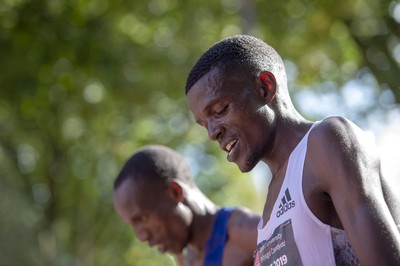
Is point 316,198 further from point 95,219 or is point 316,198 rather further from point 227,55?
point 95,219

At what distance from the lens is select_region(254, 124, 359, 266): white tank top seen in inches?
118

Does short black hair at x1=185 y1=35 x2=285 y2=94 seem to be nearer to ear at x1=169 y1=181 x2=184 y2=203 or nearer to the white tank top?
the white tank top

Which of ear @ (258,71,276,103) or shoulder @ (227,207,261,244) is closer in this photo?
ear @ (258,71,276,103)

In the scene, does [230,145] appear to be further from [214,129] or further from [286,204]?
[286,204]

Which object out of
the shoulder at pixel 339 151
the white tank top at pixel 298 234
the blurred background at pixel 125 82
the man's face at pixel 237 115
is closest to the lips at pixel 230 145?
the man's face at pixel 237 115

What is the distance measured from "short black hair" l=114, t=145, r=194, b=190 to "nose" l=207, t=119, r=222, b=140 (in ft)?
7.88

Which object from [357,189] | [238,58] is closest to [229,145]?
[238,58]

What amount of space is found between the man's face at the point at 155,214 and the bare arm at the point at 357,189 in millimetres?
2735

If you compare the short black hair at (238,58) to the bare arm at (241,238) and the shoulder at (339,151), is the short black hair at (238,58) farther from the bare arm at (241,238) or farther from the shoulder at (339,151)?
the bare arm at (241,238)

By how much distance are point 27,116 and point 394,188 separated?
11.5m

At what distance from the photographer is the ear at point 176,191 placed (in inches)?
225

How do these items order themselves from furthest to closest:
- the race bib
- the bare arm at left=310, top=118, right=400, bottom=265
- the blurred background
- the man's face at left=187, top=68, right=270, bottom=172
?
1. the blurred background
2. the man's face at left=187, top=68, right=270, bottom=172
3. the race bib
4. the bare arm at left=310, top=118, right=400, bottom=265

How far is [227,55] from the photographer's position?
3.40 metres

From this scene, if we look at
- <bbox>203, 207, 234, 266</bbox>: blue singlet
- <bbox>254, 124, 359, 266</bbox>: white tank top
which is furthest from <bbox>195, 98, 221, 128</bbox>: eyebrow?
<bbox>203, 207, 234, 266</bbox>: blue singlet
